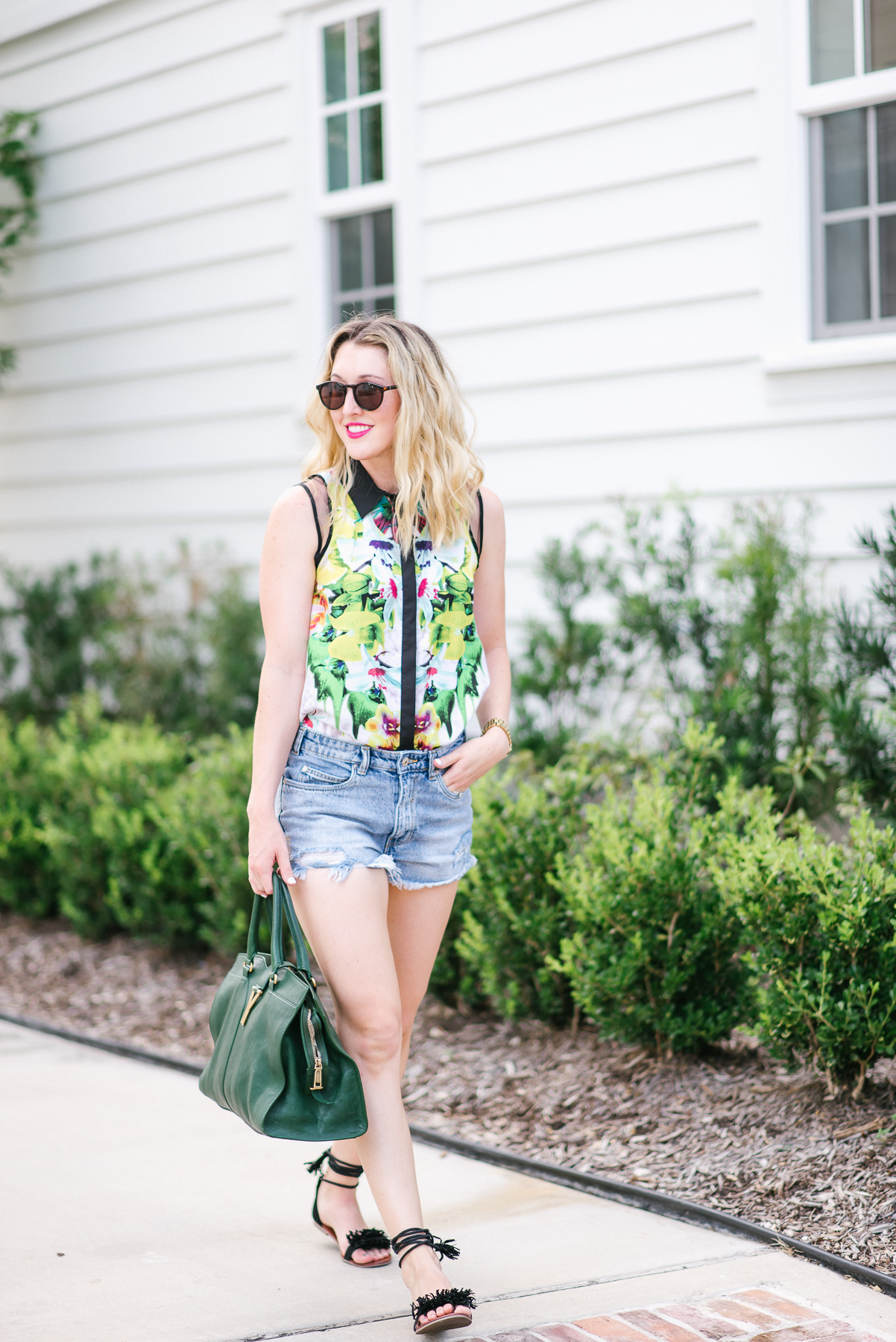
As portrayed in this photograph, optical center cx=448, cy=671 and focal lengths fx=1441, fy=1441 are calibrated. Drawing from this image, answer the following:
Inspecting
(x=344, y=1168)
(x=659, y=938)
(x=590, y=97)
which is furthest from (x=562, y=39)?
(x=344, y=1168)

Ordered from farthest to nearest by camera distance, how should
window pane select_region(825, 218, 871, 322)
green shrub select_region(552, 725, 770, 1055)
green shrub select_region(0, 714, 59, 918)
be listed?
green shrub select_region(0, 714, 59, 918)
window pane select_region(825, 218, 871, 322)
green shrub select_region(552, 725, 770, 1055)

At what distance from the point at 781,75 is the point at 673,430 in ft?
4.60

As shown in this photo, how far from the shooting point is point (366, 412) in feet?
9.71

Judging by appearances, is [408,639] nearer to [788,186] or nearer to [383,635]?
[383,635]

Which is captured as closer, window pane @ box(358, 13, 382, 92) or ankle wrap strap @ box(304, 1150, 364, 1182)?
ankle wrap strap @ box(304, 1150, 364, 1182)

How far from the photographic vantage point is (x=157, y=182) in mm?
8516

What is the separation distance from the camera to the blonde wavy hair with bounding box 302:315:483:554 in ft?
9.67

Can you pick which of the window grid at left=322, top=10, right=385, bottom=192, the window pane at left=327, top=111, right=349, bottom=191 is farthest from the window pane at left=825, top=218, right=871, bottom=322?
the window pane at left=327, top=111, right=349, bottom=191

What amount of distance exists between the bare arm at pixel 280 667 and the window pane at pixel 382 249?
4759 millimetres

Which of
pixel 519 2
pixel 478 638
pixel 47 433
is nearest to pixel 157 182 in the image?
pixel 47 433

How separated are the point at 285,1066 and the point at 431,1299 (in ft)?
1.68

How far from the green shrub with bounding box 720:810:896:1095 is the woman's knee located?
1.17 meters

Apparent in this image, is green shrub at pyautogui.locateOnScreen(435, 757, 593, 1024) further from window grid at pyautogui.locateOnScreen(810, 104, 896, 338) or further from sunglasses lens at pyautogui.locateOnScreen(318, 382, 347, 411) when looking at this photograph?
window grid at pyautogui.locateOnScreen(810, 104, 896, 338)

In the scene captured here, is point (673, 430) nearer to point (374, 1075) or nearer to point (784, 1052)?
point (784, 1052)
